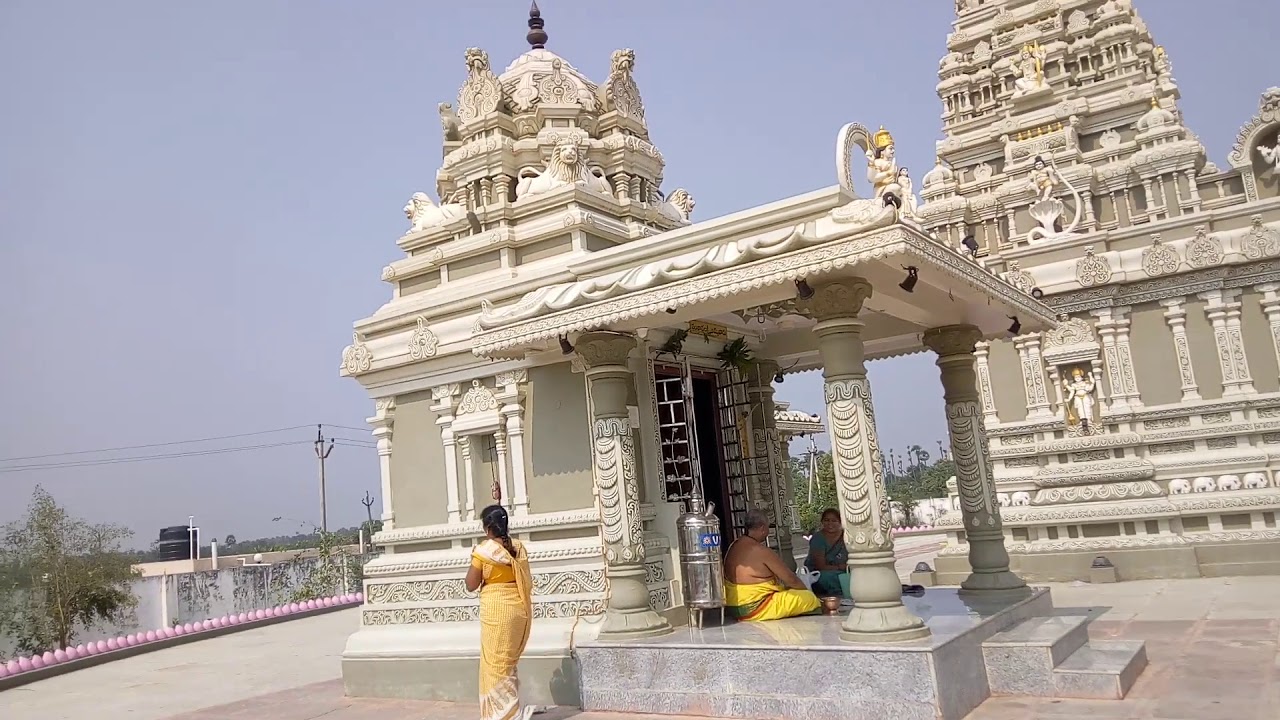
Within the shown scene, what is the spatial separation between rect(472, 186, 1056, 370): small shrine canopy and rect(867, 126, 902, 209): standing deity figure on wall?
0.80ft

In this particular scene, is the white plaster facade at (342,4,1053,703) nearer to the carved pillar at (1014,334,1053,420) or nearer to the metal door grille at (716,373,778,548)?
the metal door grille at (716,373,778,548)

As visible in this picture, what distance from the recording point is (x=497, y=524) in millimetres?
6531

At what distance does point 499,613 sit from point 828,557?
Result: 125 inches

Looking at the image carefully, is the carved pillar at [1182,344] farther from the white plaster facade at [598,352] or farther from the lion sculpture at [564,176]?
the lion sculpture at [564,176]

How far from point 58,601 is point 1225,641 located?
20608 millimetres

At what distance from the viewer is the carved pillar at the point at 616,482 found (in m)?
7.07

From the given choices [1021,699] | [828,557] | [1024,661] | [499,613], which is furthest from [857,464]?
[499,613]

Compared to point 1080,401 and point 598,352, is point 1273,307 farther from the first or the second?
point 598,352

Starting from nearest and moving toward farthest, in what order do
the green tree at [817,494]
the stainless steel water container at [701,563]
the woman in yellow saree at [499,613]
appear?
the woman in yellow saree at [499,613] < the stainless steel water container at [701,563] < the green tree at [817,494]

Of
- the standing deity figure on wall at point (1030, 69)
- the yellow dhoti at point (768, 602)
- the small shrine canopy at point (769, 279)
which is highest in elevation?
the standing deity figure on wall at point (1030, 69)

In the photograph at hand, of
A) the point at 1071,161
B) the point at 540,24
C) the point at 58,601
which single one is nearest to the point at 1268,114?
the point at 1071,161

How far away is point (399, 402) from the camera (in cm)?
935

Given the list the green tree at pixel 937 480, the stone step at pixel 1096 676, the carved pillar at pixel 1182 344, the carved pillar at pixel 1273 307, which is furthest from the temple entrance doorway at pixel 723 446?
the green tree at pixel 937 480

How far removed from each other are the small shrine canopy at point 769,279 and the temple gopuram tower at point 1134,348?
6.32 m
